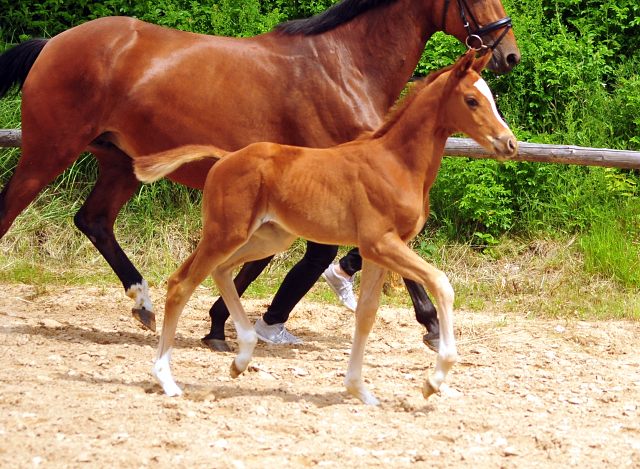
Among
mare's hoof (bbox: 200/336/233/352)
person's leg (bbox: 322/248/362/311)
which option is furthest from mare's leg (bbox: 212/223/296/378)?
person's leg (bbox: 322/248/362/311)

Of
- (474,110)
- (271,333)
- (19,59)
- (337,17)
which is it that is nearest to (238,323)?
(271,333)

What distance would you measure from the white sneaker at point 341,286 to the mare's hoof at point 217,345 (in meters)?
0.99

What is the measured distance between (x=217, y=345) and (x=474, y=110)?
7.30 ft

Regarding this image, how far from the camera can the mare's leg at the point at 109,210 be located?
4691 mm

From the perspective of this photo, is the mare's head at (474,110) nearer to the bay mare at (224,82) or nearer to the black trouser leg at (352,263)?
the bay mare at (224,82)

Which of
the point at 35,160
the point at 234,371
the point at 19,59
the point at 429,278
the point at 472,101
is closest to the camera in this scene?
the point at 429,278

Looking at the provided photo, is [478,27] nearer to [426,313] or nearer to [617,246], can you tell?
[426,313]

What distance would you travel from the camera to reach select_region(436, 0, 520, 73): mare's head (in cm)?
412

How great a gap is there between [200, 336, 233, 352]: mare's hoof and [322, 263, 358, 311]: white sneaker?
3.26 feet

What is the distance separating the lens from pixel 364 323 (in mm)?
3371

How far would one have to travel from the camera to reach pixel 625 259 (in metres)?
5.86

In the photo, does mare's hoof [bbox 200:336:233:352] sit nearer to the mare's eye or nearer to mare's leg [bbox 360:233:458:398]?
mare's leg [bbox 360:233:458:398]

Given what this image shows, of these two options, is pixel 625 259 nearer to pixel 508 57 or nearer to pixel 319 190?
pixel 508 57

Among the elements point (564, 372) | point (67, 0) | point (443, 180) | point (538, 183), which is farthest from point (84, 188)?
point (564, 372)
